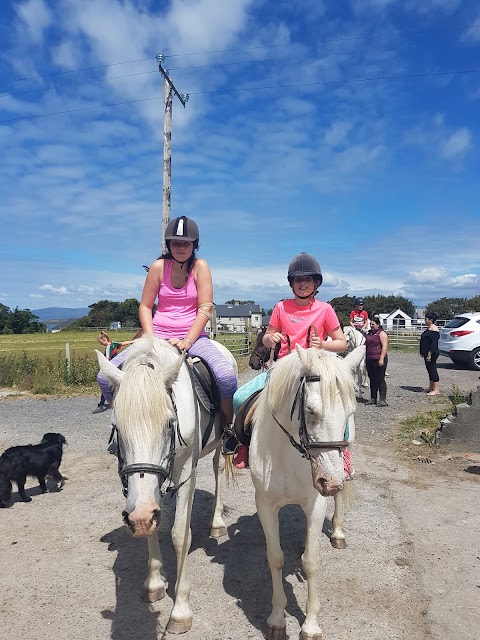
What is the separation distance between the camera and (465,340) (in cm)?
1570

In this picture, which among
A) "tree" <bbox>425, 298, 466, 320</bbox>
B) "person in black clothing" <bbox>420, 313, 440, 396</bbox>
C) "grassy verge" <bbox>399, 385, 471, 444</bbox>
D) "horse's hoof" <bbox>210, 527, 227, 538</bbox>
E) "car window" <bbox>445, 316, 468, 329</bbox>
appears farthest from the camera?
"tree" <bbox>425, 298, 466, 320</bbox>

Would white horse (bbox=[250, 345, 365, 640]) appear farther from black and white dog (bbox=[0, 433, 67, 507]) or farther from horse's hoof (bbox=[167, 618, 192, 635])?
black and white dog (bbox=[0, 433, 67, 507])

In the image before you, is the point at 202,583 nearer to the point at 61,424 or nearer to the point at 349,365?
the point at 349,365

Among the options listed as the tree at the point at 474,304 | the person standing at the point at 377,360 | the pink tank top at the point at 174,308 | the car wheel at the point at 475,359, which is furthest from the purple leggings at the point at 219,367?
the tree at the point at 474,304

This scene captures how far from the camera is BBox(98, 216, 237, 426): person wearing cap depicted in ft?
12.4

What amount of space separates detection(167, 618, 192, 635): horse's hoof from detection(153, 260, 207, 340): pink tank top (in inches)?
85.9


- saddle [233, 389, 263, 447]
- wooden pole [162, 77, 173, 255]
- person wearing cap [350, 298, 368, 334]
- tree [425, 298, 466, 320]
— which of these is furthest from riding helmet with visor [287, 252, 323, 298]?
tree [425, 298, 466, 320]

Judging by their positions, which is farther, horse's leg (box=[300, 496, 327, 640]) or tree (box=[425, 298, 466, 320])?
tree (box=[425, 298, 466, 320])

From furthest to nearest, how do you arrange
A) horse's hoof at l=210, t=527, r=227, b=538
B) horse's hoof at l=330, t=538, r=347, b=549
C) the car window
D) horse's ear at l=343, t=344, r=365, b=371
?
1. the car window
2. horse's hoof at l=210, t=527, r=227, b=538
3. horse's hoof at l=330, t=538, r=347, b=549
4. horse's ear at l=343, t=344, r=365, b=371

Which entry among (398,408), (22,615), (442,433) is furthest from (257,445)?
(398,408)

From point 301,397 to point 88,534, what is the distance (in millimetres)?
3356

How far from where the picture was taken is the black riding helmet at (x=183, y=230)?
373 centimetres

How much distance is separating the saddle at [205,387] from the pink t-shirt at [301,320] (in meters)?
0.66

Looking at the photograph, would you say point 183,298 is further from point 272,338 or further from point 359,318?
point 359,318
